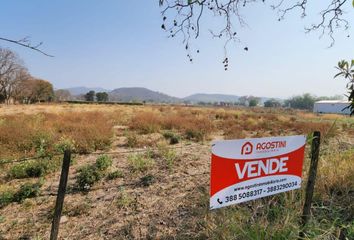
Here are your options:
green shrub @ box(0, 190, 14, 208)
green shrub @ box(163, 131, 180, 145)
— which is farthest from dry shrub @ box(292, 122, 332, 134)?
green shrub @ box(0, 190, 14, 208)

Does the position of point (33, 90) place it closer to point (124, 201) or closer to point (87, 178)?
point (87, 178)

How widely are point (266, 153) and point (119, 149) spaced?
6301mm

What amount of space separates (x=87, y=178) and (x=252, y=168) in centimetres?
341

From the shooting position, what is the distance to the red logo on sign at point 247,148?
94.5 inches

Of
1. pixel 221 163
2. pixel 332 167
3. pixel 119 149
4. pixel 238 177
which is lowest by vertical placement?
pixel 119 149

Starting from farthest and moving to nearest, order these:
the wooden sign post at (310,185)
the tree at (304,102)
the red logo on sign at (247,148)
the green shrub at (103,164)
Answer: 1. the tree at (304,102)
2. the green shrub at (103,164)
3. the wooden sign post at (310,185)
4. the red logo on sign at (247,148)

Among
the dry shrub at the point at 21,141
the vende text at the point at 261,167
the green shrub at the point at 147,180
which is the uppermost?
the vende text at the point at 261,167

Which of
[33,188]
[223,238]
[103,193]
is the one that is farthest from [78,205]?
[223,238]

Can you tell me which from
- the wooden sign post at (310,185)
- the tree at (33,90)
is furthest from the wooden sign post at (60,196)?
the tree at (33,90)

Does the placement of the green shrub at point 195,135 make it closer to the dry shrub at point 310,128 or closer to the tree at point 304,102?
the dry shrub at point 310,128

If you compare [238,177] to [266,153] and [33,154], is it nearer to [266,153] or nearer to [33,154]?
[266,153]

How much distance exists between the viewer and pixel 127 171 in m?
5.68

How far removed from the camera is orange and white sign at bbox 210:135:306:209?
229 centimetres

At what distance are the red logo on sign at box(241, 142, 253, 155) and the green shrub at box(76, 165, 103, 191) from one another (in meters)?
3.37
